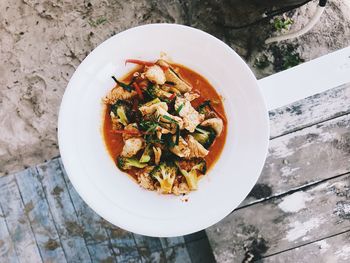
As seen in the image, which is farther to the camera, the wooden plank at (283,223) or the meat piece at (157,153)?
the wooden plank at (283,223)

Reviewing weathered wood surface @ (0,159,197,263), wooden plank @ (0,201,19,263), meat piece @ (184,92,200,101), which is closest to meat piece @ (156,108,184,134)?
meat piece @ (184,92,200,101)

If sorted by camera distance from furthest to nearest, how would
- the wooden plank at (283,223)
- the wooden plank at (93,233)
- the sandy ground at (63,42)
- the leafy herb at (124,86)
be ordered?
1. the wooden plank at (93,233)
2. the sandy ground at (63,42)
3. the wooden plank at (283,223)
4. the leafy herb at (124,86)

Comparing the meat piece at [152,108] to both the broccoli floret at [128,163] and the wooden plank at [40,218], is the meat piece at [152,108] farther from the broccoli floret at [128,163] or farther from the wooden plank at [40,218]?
the wooden plank at [40,218]

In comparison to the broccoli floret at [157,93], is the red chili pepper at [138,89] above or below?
above

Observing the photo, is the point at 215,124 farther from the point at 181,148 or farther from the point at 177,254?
the point at 177,254

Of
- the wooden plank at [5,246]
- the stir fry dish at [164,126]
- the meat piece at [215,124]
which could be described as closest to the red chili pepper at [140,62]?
the stir fry dish at [164,126]

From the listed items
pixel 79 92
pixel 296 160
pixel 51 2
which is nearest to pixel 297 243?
pixel 296 160

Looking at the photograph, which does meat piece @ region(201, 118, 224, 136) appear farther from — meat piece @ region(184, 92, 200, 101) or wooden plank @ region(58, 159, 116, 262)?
wooden plank @ region(58, 159, 116, 262)
